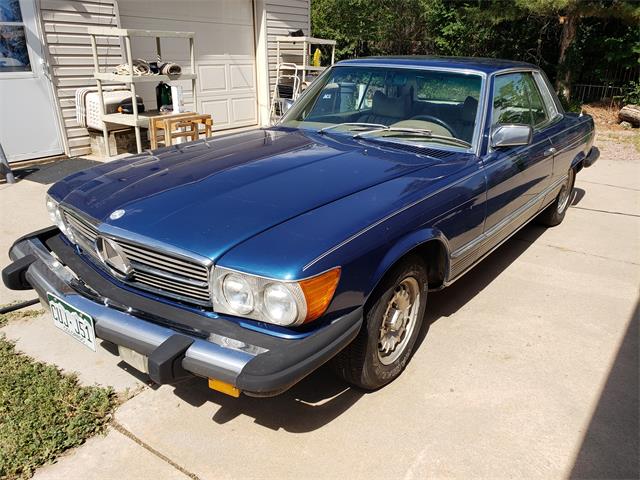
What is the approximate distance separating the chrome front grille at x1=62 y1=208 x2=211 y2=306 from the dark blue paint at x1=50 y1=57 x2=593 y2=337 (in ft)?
0.25

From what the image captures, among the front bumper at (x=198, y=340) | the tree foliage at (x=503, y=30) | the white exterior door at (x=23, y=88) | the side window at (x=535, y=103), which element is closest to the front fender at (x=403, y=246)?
the front bumper at (x=198, y=340)

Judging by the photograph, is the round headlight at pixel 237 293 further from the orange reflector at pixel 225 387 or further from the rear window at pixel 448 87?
the rear window at pixel 448 87

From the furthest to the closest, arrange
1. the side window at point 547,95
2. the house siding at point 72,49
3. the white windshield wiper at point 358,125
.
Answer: the house siding at point 72,49, the side window at point 547,95, the white windshield wiper at point 358,125

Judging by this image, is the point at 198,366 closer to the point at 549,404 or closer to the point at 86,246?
the point at 86,246

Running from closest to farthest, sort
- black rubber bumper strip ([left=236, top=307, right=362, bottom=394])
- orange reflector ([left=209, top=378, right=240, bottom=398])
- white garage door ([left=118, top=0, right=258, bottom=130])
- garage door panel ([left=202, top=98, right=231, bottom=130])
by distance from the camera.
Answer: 1. black rubber bumper strip ([left=236, top=307, right=362, bottom=394])
2. orange reflector ([left=209, top=378, right=240, bottom=398])
3. white garage door ([left=118, top=0, right=258, bottom=130])
4. garage door panel ([left=202, top=98, right=231, bottom=130])

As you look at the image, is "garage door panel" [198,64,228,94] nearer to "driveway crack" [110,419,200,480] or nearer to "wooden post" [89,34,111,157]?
"wooden post" [89,34,111,157]

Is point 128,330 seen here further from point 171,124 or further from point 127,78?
point 127,78

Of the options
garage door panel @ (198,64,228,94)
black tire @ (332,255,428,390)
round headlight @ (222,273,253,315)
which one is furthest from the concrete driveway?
garage door panel @ (198,64,228,94)

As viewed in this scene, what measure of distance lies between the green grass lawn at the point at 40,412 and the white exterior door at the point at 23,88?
517 centimetres

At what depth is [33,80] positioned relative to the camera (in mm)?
7047

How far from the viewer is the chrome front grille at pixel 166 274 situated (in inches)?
85.0

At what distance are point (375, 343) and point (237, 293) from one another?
0.83 m

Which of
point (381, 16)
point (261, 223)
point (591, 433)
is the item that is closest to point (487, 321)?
point (591, 433)

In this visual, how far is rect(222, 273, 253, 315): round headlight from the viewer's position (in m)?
2.06
